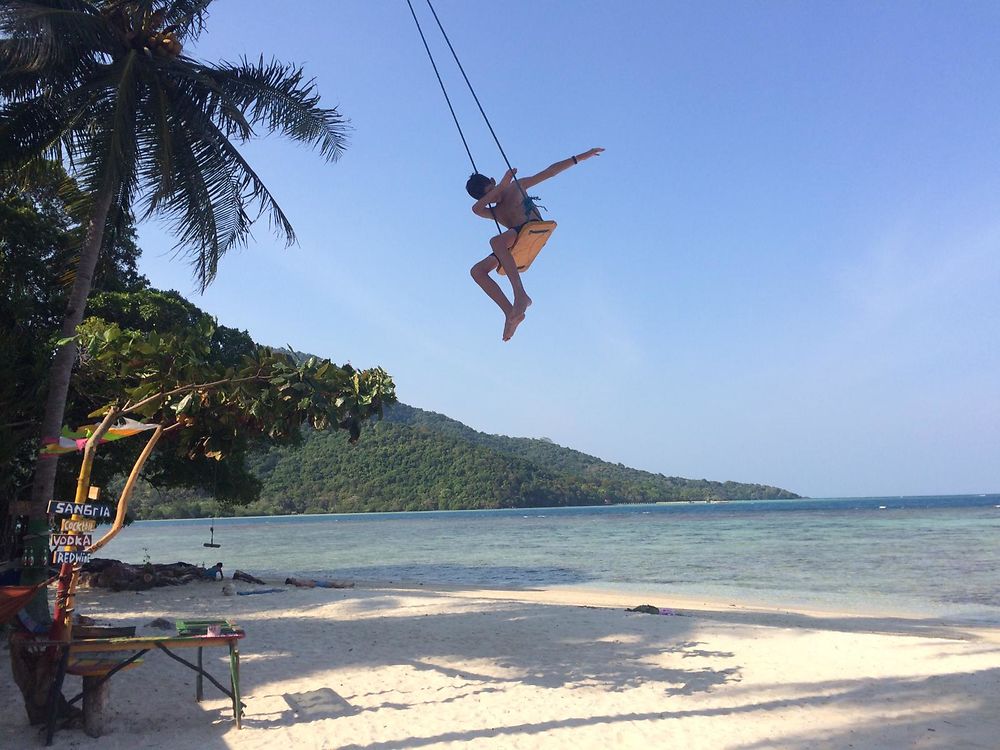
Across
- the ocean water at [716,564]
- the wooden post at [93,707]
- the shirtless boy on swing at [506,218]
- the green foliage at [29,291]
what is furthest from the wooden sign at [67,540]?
the ocean water at [716,564]

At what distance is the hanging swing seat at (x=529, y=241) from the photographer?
442 cm

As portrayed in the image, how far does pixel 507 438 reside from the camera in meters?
126

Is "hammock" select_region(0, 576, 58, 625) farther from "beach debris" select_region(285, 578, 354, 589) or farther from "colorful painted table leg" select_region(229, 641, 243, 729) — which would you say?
"beach debris" select_region(285, 578, 354, 589)

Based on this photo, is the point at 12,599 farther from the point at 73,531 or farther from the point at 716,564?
the point at 716,564

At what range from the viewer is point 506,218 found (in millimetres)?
4535

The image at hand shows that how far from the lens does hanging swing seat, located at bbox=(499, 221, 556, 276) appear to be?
4.42 metres

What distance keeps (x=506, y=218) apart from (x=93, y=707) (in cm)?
437

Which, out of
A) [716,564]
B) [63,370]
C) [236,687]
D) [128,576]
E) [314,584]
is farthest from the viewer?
[716,564]

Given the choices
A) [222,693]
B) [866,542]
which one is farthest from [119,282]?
[866,542]

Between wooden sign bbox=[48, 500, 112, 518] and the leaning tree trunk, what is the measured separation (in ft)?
3.52

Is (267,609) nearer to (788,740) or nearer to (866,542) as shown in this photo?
(788,740)

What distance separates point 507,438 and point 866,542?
315 ft

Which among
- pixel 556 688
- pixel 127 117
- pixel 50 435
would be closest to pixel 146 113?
pixel 127 117

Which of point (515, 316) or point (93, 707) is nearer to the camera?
point (515, 316)
